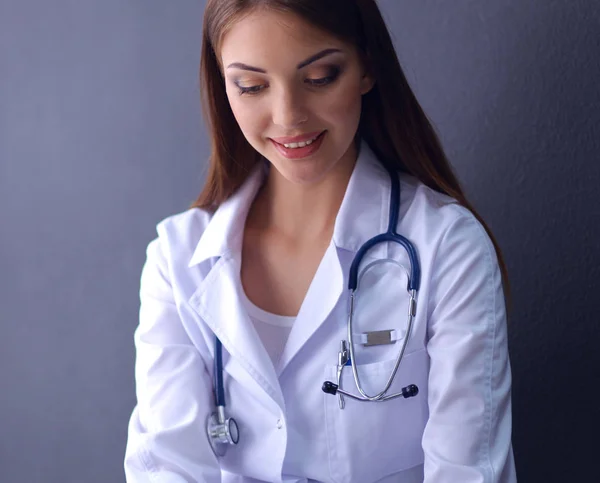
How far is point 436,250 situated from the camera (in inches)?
52.1

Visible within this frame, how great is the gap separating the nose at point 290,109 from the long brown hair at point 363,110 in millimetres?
109

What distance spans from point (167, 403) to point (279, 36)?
2.09 feet

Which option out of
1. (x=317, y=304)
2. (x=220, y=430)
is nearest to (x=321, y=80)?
(x=317, y=304)

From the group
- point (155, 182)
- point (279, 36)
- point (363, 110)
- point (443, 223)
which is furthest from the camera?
point (155, 182)

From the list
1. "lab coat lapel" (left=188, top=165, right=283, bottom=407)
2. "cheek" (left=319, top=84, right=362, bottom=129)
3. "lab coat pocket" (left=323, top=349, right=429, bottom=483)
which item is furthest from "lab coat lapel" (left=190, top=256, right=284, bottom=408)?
"cheek" (left=319, top=84, right=362, bottom=129)

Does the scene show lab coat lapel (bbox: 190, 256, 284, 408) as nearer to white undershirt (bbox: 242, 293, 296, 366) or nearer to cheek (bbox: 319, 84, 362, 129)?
white undershirt (bbox: 242, 293, 296, 366)

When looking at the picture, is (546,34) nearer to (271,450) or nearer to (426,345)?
(426,345)

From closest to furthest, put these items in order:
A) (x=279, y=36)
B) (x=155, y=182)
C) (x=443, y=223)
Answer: (x=279, y=36), (x=443, y=223), (x=155, y=182)

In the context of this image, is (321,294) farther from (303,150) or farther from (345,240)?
(303,150)

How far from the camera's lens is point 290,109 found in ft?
4.17

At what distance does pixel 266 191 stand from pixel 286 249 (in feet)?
0.47

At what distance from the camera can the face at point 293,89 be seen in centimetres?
125

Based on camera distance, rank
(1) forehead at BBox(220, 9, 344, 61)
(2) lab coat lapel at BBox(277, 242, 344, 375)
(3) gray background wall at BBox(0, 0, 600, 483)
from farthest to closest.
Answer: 1. (3) gray background wall at BBox(0, 0, 600, 483)
2. (2) lab coat lapel at BBox(277, 242, 344, 375)
3. (1) forehead at BBox(220, 9, 344, 61)

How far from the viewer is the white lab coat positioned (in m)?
1.26
